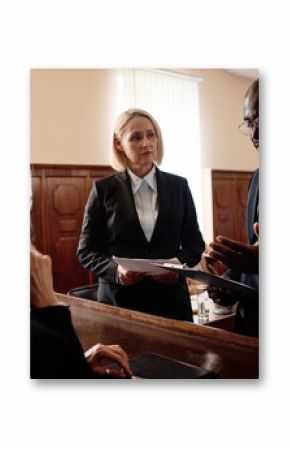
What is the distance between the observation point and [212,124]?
170 cm

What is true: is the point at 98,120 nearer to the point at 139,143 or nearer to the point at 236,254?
the point at 139,143

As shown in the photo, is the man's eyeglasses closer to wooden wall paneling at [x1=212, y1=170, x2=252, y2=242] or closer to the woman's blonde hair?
wooden wall paneling at [x1=212, y1=170, x2=252, y2=242]

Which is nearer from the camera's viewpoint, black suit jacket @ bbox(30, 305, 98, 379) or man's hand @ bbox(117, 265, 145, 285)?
black suit jacket @ bbox(30, 305, 98, 379)

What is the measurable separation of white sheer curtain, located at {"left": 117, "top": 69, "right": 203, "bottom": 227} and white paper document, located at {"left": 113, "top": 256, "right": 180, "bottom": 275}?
186 millimetres

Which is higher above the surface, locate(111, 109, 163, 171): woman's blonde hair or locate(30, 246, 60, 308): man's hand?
locate(111, 109, 163, 171): woman's blonde hair

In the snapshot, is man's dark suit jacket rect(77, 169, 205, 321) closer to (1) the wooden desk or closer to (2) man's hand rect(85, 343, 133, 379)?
(1) the wooden desk

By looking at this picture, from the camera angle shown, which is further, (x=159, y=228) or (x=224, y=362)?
(x=159, y=228)

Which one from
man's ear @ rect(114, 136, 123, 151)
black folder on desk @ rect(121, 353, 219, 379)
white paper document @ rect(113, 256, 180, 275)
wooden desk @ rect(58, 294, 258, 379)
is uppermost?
man's ear @ rect(114, 136, 123, 151)

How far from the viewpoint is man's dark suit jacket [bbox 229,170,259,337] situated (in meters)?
1.64

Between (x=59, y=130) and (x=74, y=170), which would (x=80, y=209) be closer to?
(x=74, y=170)

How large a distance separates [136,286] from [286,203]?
0.59 metres

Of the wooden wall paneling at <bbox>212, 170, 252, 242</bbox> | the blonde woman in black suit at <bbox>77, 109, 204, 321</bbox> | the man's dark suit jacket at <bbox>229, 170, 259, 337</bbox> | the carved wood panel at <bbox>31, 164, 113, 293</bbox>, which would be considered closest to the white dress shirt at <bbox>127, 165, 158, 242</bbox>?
the blonde woman in black suit at <bbox>77, 109, 204, 321</bbox>
